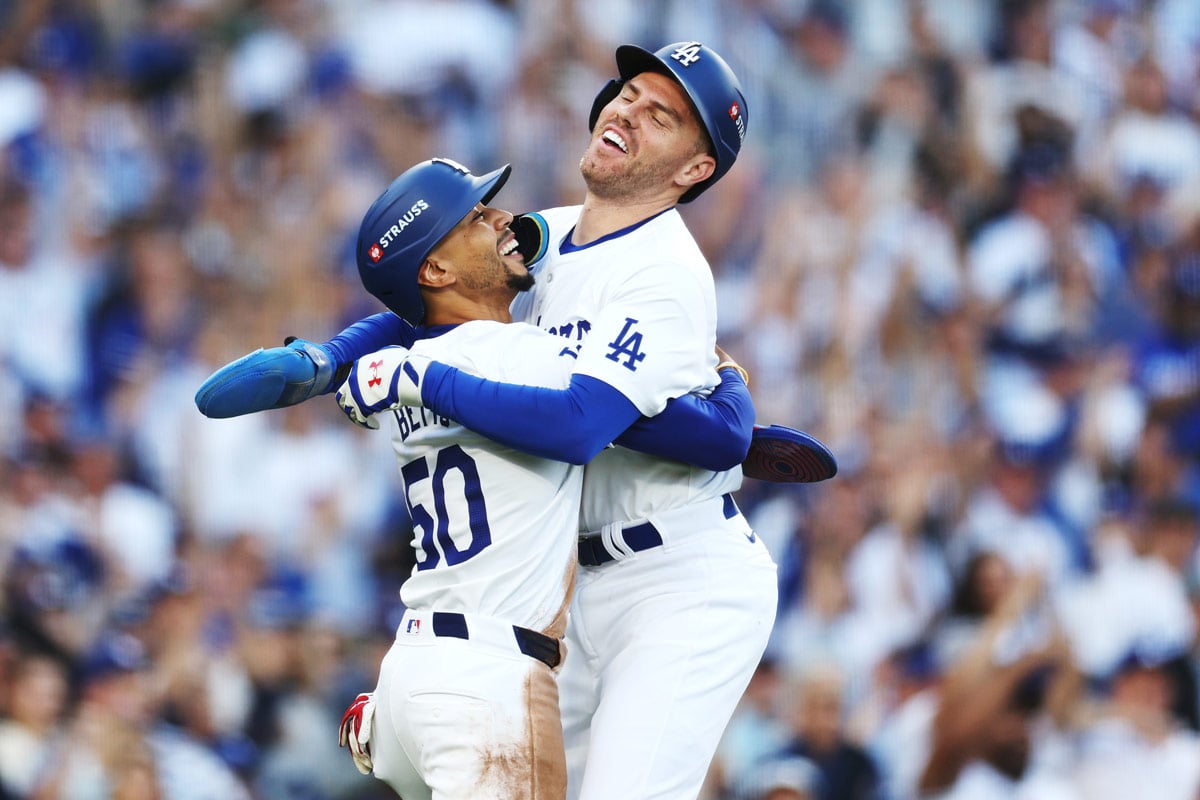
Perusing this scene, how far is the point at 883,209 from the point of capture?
914 cm

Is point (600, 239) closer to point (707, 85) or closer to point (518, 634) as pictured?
point (707, 85)

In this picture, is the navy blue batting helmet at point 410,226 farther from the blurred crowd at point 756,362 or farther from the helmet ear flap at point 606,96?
the blurred crowd at point 756,362

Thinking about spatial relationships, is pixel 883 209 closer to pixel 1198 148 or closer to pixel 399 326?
pixel 1198 148

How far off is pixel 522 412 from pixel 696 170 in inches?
36.9

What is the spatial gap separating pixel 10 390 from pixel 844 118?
194 inches

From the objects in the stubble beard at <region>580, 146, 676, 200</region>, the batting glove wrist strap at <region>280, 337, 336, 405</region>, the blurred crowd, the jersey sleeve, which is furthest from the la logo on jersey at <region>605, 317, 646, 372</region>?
the blurred crowd

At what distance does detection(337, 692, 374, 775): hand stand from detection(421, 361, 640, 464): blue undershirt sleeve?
2.28 feet

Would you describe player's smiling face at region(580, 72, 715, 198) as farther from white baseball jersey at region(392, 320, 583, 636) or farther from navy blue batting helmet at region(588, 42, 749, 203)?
white baseball jersey at region(392, 320, 583, 636)

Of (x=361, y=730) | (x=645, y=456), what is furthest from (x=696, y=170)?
(x=361, y=730)

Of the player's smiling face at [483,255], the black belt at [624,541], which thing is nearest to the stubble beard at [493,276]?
the player's smiling face at [483,255]

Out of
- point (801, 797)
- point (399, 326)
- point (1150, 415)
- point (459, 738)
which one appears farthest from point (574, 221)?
point (1150, 415)

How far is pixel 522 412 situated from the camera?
3.28 meters

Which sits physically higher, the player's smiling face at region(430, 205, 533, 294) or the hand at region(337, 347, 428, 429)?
the player's smiling face at region(430, 205, 533, 294)

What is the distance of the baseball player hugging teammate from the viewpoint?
330cm
